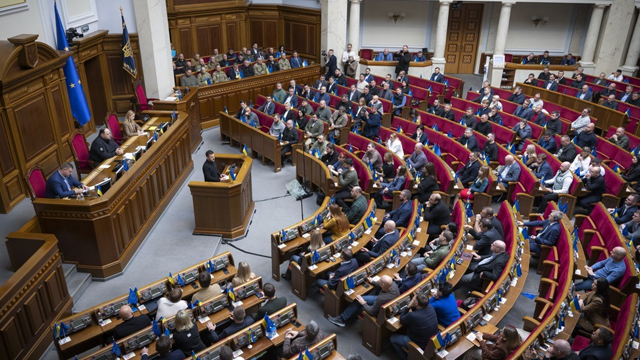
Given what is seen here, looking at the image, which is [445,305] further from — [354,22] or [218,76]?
[354,22]

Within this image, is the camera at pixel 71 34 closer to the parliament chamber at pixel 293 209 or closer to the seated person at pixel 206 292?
the parliament chamber at pixel 293 209

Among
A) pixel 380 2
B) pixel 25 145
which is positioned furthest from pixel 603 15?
pixel 25 145

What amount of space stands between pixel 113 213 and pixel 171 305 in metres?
2.14

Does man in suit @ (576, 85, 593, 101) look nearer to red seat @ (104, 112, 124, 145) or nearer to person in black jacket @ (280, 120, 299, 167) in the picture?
person in black jacket @ (280, 120, 299, 167)

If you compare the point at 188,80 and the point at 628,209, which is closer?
the point at 628,209

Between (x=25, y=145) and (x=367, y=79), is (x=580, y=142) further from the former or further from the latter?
(x=25, y=145)

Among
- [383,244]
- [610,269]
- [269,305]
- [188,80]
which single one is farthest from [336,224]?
[188,80]

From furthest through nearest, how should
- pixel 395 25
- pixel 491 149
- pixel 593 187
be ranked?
1. pixel 395 25
2. pixel 491 149
3. pixel 593 187

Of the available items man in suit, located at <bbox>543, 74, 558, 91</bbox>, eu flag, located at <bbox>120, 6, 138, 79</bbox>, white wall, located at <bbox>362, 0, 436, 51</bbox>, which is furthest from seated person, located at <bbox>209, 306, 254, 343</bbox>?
white wall, located at <bbox>362, 0, 436, 51</bbox>

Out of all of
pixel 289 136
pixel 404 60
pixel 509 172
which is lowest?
pixel 509 172

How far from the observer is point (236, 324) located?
540cm

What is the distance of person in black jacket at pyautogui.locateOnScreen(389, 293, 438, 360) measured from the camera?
17.5 feet

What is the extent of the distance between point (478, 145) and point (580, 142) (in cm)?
A: 229

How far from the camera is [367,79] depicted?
14.8 meters
